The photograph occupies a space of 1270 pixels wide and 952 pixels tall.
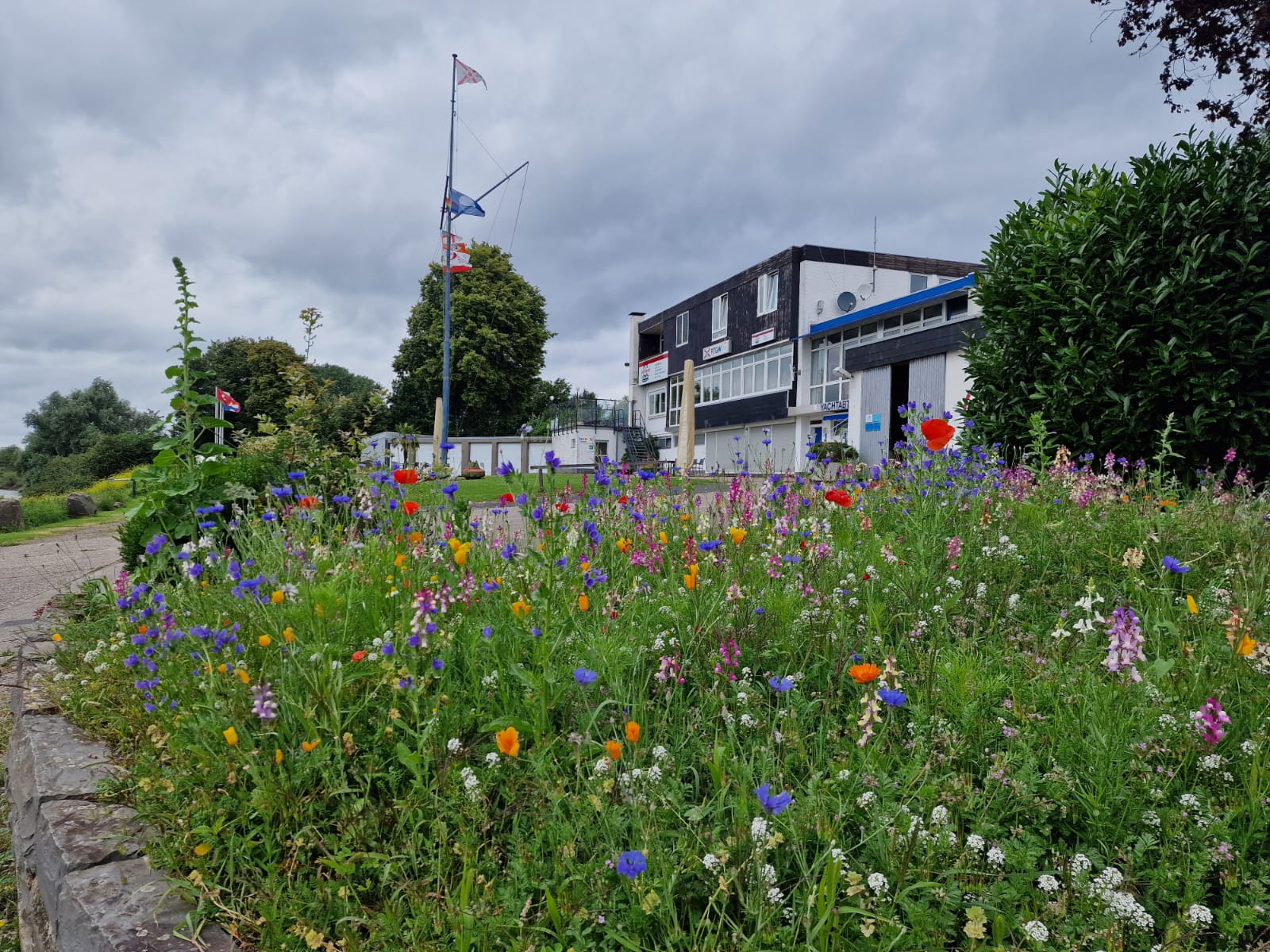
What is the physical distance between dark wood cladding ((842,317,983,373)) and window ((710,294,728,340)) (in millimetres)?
11972

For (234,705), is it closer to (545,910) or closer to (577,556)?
(545,910)

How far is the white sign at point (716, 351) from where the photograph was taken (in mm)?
34094

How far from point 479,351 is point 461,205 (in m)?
15.6

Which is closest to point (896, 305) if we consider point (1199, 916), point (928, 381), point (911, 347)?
point (911, 347)

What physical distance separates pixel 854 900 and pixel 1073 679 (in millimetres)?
1220

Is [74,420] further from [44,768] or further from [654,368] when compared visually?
[44,768]

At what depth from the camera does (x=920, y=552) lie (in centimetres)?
312

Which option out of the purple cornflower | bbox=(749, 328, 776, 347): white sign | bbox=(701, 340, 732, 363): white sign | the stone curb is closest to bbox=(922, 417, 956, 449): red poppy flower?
the purple cornflower

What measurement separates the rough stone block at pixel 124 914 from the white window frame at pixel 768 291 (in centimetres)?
3028

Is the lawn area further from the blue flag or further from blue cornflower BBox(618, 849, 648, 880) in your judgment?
the blue flag

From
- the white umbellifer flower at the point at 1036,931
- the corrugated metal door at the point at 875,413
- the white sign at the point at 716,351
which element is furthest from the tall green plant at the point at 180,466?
the white sign at the point at 716,351

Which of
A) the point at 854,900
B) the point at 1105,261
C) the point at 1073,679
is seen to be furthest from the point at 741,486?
the point at 1105,261

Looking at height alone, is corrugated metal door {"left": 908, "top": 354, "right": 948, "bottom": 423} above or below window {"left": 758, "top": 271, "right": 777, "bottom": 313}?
below

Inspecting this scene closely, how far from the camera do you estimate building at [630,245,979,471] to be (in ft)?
68.8
